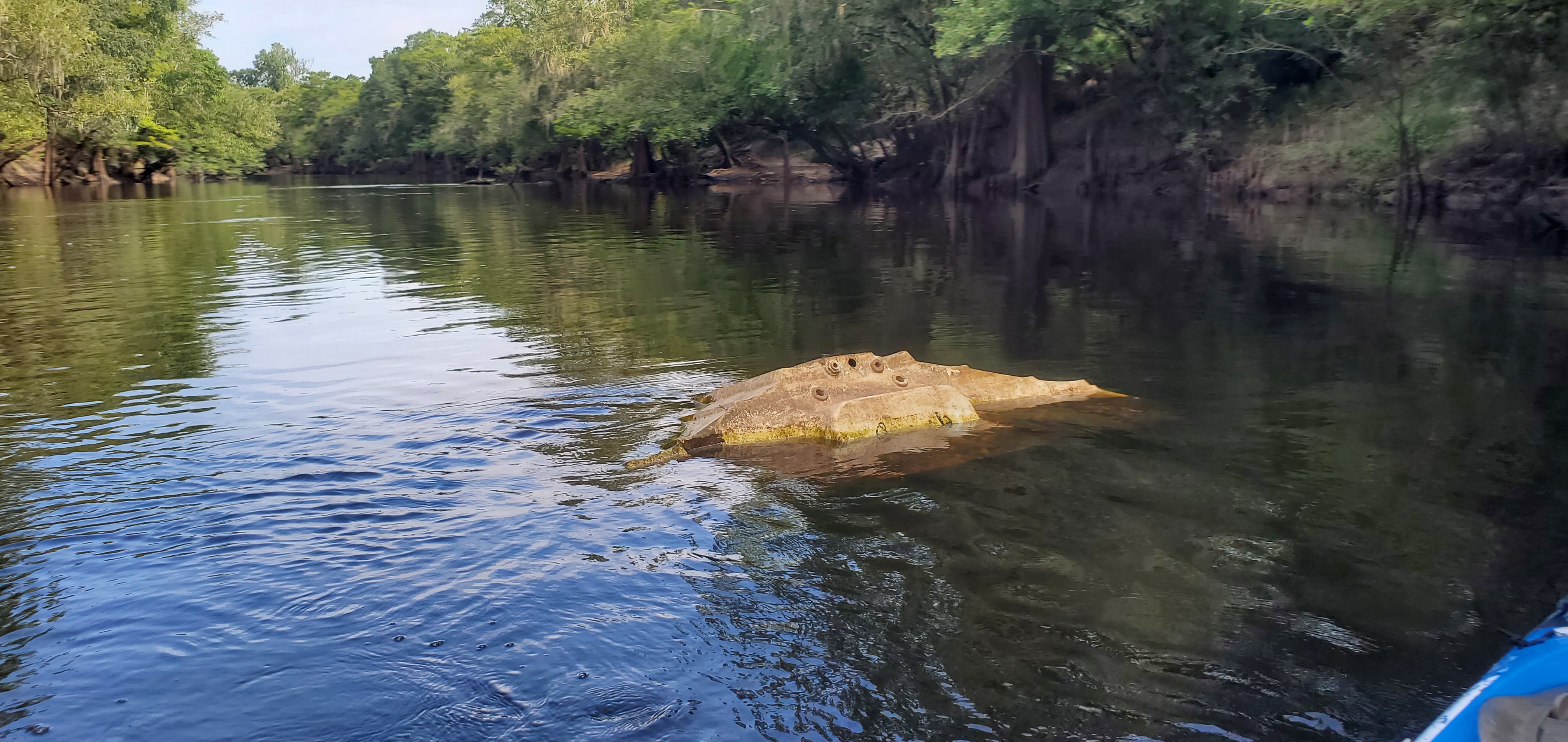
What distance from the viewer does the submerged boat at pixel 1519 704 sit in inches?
120

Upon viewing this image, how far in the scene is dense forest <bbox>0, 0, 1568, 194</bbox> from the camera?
93.4ft

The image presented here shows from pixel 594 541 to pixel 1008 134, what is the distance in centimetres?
4091

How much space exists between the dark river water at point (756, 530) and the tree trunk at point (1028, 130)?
26820mm

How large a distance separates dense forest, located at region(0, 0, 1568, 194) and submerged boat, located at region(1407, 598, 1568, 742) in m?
23.8

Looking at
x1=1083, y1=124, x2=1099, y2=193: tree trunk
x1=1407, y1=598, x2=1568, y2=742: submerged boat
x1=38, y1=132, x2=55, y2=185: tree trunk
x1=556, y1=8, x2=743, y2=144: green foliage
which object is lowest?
x1=1407, y1=598, x2=1568, y2=742: submerged boat

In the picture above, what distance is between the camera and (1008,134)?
4416 centimetres

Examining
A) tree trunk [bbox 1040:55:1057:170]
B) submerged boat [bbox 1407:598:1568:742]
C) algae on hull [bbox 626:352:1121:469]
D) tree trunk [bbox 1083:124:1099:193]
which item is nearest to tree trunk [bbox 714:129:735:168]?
tree trunk [bbox 1040:55:1057:170]

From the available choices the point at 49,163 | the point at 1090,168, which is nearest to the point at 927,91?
the point at 1090,168

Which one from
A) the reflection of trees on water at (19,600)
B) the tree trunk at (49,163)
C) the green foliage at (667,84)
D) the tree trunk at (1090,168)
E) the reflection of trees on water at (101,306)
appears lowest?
the reflection of trees on water at (19,600)

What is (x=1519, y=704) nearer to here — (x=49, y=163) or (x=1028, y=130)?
(x=1028, y=130)

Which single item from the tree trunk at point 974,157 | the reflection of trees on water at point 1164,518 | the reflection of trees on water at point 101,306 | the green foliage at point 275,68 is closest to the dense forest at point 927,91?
the tree trunk at point 974,157

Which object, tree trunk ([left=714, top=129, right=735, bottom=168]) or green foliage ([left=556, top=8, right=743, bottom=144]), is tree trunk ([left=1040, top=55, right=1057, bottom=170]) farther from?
tree trunk ([left=714, top=129, right=735, bottom=168])

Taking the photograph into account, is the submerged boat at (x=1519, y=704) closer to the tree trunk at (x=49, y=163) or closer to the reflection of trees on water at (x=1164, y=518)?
the reflection of trees on water at (x=1164, y=518)

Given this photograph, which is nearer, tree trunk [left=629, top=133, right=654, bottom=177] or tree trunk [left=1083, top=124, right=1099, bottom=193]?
tree trunk [left=1083, top=124, right=1099, bottom=193]
